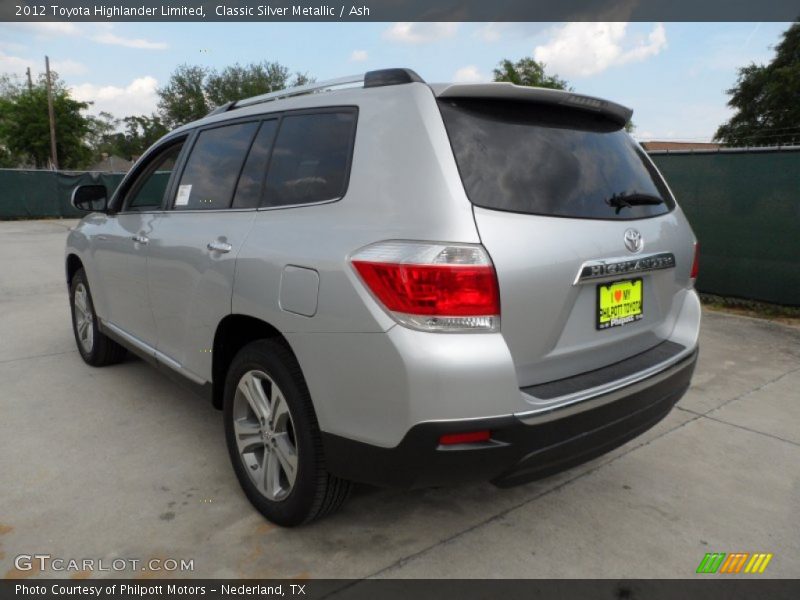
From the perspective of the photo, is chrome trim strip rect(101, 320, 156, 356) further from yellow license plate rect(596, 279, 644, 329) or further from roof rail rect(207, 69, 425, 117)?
yellow license plate rect(596, 279, 644, 329)

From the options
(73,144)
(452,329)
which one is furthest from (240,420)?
(73,144)

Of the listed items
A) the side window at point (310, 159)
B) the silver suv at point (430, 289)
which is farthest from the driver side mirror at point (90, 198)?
the side window at point (310, 159)

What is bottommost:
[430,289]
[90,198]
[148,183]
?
[430,289]

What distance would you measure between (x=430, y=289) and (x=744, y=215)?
253 inches

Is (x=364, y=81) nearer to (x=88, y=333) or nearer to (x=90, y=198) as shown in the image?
(x=90, y=198)

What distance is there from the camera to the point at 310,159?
8.29ft

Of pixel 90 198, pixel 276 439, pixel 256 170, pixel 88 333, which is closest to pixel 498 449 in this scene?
pixel 276 439

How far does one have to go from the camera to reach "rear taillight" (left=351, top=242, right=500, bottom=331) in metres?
1.95

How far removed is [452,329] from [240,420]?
50.1 inches

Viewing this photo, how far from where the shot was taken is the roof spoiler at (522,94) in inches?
86.0

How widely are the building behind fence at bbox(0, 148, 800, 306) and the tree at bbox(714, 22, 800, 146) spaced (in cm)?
3694

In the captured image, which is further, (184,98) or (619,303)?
(184,98)

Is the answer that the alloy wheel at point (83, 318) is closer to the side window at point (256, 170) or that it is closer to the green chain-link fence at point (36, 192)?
the side window at point (256, 170)

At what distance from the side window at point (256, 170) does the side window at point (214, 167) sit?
0.21ft
